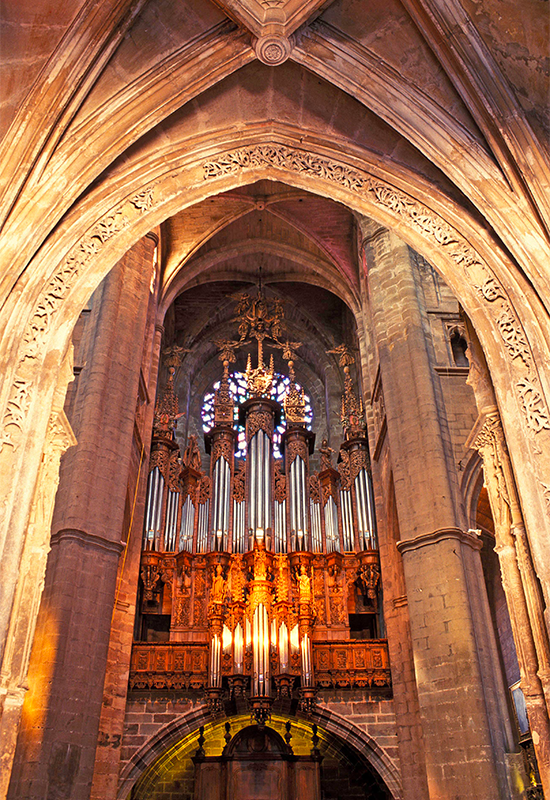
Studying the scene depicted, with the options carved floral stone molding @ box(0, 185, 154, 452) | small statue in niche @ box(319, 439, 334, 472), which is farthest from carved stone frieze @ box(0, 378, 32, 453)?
small statue in niche @ box(319, 439, 334, 472)

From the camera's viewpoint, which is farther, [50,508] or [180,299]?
[180,299]

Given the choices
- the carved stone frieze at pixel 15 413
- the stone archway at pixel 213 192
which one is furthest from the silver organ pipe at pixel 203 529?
the carved stone frieze at pixel 15 413

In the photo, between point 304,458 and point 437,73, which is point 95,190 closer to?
point 437,73

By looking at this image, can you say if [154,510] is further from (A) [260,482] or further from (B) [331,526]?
(B) [331,526]

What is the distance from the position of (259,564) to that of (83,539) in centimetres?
379

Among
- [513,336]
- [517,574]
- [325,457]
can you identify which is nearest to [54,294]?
[513,336]

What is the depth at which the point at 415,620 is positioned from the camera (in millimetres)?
9664

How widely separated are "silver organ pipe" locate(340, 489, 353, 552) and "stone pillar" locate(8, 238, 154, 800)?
15.7 ft

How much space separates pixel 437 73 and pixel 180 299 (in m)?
12.5

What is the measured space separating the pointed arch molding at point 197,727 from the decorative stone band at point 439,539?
326 centimetres

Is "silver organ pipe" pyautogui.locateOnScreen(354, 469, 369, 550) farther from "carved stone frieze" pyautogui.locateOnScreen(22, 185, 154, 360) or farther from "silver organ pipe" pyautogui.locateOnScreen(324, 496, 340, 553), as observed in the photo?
"carved stone frieze" pyautogui.locateOnScreen(22, 185, 154, 360)

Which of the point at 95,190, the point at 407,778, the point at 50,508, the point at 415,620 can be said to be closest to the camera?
the point at 50,508

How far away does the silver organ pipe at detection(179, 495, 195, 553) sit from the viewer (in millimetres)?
13453

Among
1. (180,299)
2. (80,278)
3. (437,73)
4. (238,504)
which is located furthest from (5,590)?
(180,299)
